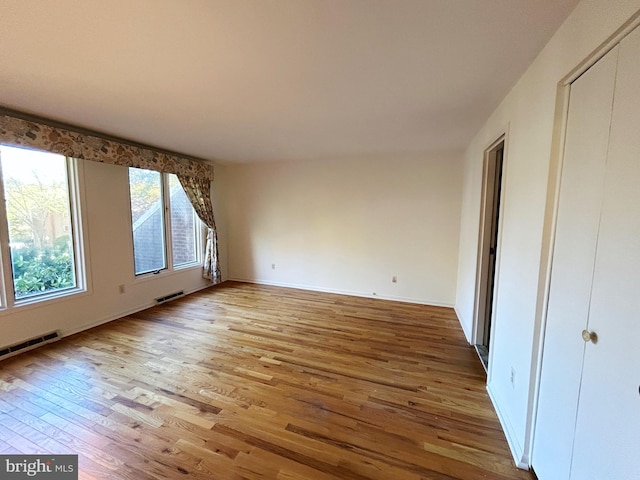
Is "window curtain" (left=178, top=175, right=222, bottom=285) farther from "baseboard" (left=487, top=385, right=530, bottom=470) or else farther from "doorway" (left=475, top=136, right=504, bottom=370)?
"baseboard" (left=487, top=385, right=530, bottom=470)

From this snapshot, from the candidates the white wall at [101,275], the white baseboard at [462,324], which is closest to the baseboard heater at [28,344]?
the white wall at [101,275]

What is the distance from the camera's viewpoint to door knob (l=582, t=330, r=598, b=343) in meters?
1.04

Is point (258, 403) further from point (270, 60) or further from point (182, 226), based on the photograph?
point (182, 226)

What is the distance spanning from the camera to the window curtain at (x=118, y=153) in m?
2.53

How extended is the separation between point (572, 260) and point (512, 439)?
1194 millimetres

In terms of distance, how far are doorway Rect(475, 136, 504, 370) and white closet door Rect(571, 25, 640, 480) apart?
5.21 feet

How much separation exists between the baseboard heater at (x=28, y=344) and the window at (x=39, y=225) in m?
0.42

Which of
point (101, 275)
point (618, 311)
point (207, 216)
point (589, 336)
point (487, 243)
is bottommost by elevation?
point (101, 275)

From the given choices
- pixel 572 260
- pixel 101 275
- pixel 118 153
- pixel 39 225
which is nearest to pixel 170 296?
pixel 101 275

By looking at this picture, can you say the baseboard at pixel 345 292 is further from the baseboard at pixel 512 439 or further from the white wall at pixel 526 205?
the baseboard at pixel 512 439

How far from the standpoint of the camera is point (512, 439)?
1631mm

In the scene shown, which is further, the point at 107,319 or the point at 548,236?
the point at 107,319

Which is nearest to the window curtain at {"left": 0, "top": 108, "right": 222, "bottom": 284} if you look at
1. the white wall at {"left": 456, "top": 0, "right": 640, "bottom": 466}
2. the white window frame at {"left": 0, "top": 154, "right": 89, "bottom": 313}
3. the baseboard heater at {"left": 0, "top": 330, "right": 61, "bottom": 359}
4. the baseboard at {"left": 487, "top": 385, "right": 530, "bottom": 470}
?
the white window frame at {"left": 0, "top": 154, "right": 89, "bottom": 313}

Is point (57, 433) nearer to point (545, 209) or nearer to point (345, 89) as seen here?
point (345, 89)
